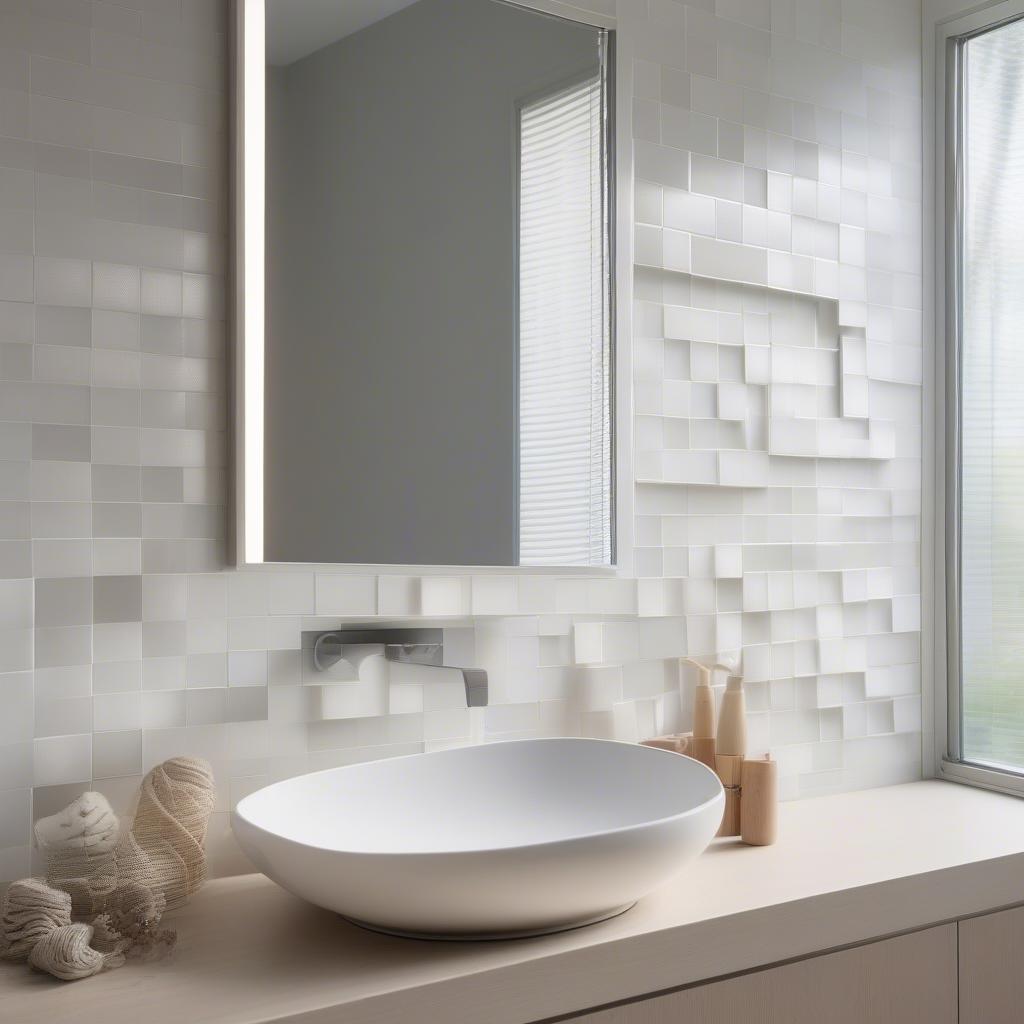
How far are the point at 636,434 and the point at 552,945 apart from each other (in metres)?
0.86

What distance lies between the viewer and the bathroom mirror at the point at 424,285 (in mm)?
1453

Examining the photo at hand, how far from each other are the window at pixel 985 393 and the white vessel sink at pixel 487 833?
2.89 feet

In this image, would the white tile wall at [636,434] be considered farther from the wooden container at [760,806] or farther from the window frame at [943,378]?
the wooden container at [760,806]

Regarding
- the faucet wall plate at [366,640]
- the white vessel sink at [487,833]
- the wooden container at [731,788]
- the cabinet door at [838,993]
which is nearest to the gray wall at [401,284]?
the faucet wall plate at [366,640]

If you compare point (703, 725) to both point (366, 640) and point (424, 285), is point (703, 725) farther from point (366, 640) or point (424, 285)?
point (424, 285)

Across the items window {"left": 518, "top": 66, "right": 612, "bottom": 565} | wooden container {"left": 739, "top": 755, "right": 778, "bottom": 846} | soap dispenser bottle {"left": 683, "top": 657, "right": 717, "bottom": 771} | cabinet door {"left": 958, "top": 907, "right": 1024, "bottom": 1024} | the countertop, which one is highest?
window {"left": 518, "top": 66, "right": 612, "bottom": 565}

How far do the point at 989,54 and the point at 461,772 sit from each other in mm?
1635

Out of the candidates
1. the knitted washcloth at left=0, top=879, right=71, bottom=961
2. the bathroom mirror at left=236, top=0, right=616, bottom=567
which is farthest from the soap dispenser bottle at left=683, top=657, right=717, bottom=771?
the knitted washcloth at left=0, top=879, right=71, bottom=961

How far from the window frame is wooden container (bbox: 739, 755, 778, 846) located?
64 cm

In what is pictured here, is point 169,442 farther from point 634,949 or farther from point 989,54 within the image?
point 989,54

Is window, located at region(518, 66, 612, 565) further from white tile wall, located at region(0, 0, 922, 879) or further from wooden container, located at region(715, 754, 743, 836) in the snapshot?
wooden container, located at region(715, 754, 743, 836)

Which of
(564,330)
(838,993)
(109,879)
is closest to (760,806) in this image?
(838,993)

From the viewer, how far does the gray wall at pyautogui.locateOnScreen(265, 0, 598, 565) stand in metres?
1.47

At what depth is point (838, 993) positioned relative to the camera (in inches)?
A: 53.1
